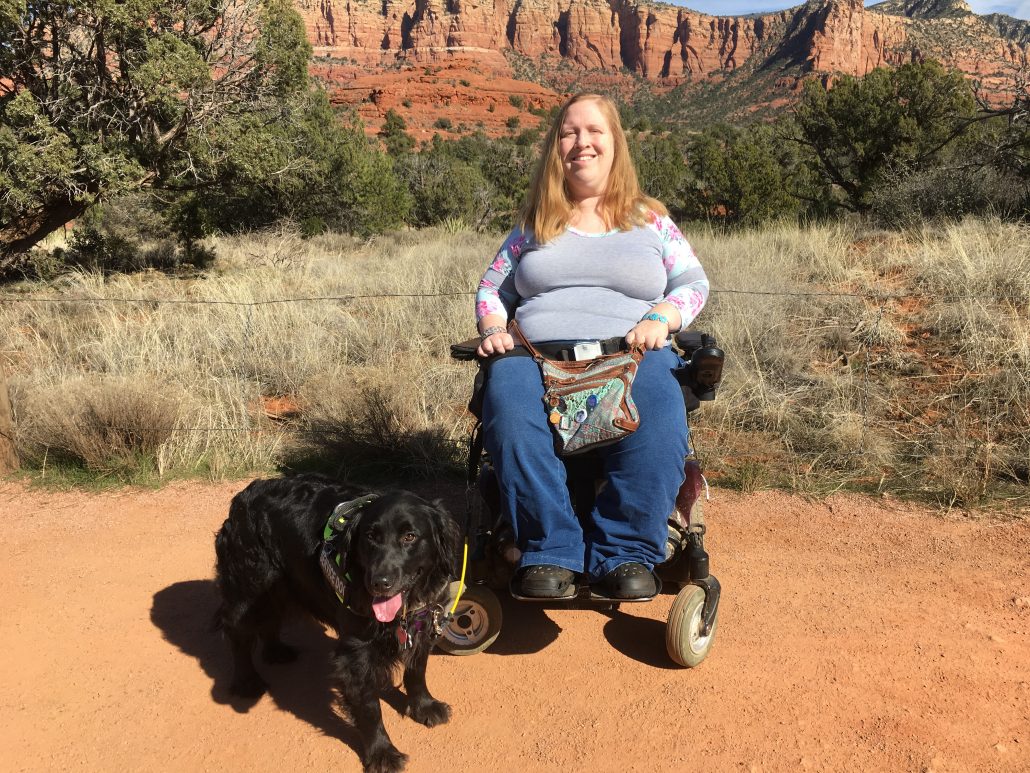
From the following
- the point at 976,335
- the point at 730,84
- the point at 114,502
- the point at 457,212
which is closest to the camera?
the point at 114,502

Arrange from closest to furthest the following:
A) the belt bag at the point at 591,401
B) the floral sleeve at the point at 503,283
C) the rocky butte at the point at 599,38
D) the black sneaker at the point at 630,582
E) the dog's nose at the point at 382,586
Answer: the dog's nose at the point at 382,586, the black sneaker at the point at 630,582, the belt bag at the point at 591,401, the floral sleeve at the point at 503,283, the rocky butte at the point at 599,38

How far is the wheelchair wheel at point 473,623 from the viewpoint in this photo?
2.62 meters

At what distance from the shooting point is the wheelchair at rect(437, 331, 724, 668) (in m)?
2.51

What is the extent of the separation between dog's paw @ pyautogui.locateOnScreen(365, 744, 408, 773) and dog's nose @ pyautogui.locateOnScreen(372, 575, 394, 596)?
619 mm

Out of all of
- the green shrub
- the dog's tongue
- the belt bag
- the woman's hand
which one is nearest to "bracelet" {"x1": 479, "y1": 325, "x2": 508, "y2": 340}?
the woman's hand

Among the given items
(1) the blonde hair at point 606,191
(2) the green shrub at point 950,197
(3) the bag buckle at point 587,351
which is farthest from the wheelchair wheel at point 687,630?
(2) the green shrub at point 950,197

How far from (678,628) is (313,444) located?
2966mm

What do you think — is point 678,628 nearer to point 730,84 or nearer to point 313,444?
point 313,444

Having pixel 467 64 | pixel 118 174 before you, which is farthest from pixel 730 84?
pixel 118 174

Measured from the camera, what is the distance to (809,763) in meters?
2.09

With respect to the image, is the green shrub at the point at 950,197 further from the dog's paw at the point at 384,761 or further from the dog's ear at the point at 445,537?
the dog's paw at the point at 384,761

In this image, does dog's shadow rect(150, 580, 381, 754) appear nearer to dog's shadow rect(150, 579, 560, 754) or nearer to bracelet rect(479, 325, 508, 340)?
dog's shadow rect(150, 579, 560, 754)

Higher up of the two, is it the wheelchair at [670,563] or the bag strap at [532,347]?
the bag strap at [532,347]

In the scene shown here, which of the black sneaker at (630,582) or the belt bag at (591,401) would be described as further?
the belt bag at (591,401)
